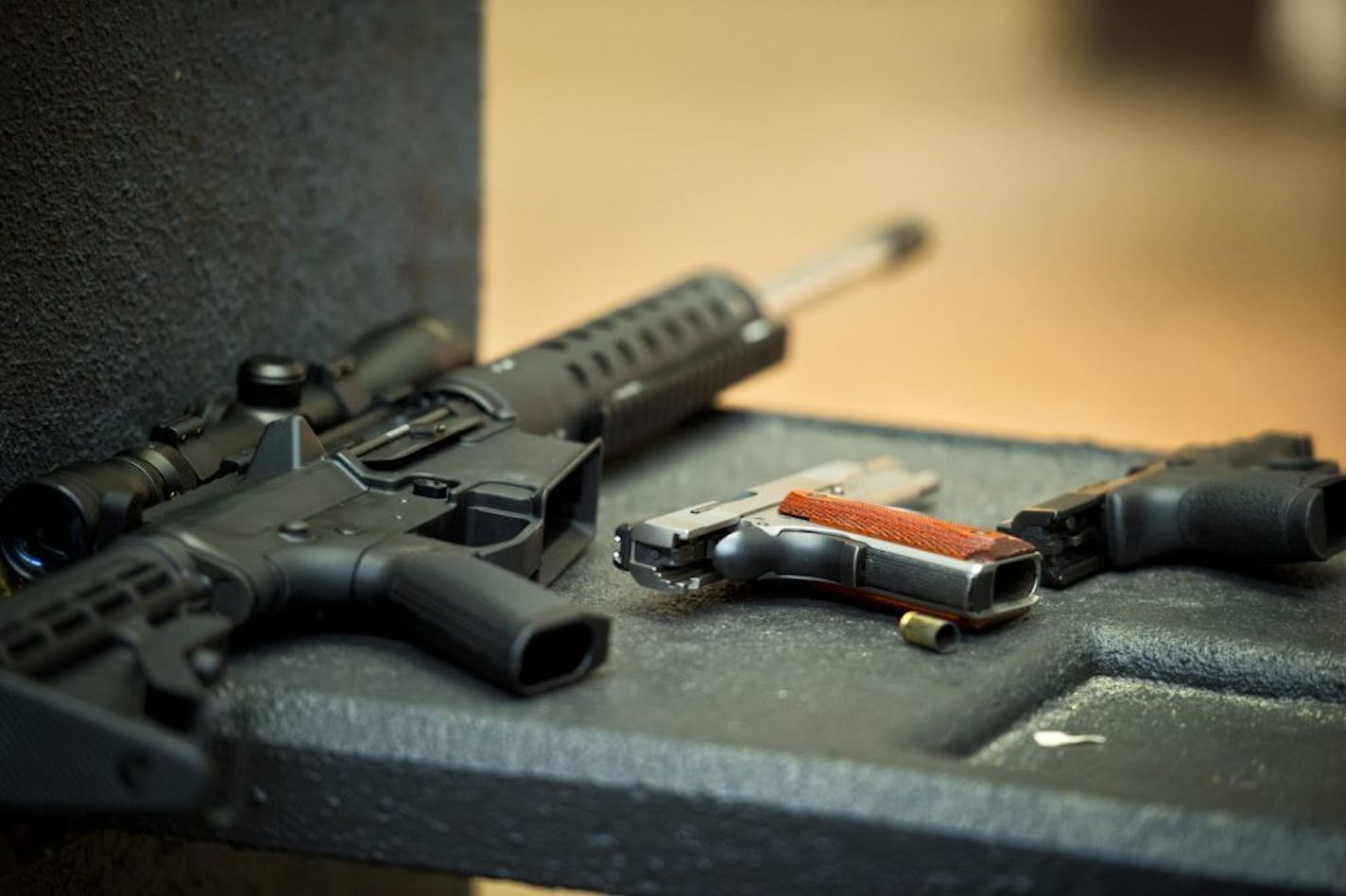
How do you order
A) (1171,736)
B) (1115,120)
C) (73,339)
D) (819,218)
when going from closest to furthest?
(1171,736) → (73,339) → (819,218) → (1115,120)

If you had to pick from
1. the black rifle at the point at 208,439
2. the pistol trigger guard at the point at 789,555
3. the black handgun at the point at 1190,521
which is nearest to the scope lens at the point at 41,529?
the black rifle at the point at 208,439

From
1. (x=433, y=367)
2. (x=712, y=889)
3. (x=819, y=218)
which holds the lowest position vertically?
(x=819, y=218)

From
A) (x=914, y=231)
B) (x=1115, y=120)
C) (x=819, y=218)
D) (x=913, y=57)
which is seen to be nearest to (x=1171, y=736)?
(x=914, y=231)

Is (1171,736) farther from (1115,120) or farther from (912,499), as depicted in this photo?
(1115,120)

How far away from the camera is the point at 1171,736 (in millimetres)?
1116

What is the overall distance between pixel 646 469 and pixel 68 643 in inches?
31.8

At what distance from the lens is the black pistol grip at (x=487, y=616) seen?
1.03 m

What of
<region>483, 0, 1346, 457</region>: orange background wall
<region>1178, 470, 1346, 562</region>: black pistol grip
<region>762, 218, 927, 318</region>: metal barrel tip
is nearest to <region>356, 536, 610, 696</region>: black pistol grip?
<region>1178, 470, 1346, 562</region>: black pistol grip

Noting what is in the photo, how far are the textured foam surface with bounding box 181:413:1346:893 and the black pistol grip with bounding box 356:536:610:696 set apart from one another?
2 centimetres

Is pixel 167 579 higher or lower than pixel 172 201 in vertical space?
lower

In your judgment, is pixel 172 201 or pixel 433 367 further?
pixel 433 367

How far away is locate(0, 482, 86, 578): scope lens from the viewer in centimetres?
113

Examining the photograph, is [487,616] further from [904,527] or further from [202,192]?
[202,192]

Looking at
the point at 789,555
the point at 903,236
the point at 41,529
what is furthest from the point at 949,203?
the point at 41,529
